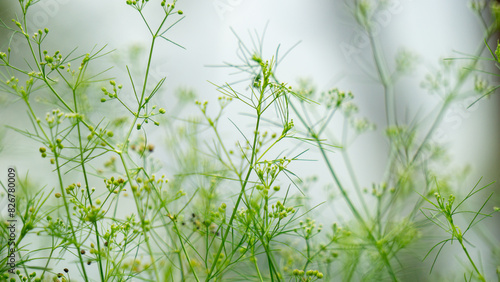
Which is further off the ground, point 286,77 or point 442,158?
point 286,77

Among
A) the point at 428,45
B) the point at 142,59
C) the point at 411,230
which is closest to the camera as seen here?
the point at 411,230

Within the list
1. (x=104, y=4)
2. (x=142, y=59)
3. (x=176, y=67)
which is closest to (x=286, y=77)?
(x=176, y=67)

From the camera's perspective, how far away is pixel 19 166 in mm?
1081

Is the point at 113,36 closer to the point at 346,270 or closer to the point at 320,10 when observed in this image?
the point at 320,10

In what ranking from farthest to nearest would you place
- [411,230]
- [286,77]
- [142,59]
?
[286,77] → [142,59] → [411,230]

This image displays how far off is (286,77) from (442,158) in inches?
19.7

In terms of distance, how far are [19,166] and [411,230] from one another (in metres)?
0.86

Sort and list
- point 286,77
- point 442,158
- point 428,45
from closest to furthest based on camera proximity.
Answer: point 442,158
point 286,77
point 428,45

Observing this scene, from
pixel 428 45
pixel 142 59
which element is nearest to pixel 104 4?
pixel 142 59

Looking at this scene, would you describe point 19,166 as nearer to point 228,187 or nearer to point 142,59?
point 142,59

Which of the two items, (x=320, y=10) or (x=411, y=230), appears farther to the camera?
(x=320, y=10)

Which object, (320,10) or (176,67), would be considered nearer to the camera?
(176,67)

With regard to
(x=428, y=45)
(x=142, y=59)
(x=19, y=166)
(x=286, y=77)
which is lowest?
(x=19, y=166)

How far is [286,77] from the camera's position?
1257mm
